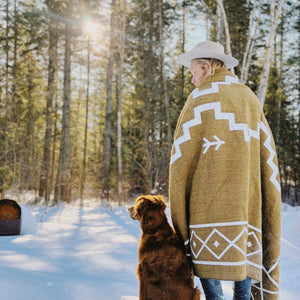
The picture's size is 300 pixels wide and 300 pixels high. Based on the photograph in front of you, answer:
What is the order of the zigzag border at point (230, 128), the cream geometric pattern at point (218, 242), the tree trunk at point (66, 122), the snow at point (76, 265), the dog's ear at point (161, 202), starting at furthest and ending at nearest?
1. the tree trunk at point (66, 122)
2. the snow at point (76, 265)
3. the dog's ear at point (161, 202)
4. the zigzag border at point (230, 128)
5. the cream geometric pattern at point (218, 242)

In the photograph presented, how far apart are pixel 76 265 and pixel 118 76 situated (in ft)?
42.3

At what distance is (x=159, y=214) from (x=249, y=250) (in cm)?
66

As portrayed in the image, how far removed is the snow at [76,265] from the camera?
2912 millimetres

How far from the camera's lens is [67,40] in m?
13.9

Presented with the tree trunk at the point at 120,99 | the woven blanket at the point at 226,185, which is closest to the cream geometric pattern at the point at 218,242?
the woven blanket at the point at 226,185

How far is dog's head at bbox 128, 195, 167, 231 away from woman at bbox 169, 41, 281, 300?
0.11m

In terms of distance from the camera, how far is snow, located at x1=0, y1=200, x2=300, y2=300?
2912 mm

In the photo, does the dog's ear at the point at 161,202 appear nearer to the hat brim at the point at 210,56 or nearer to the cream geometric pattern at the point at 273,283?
the cream geometric pattern at the point at 273,283

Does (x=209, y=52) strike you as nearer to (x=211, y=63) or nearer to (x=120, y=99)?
(x=211, y=63)

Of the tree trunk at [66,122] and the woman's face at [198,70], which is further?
the tree trunk at [66,122]

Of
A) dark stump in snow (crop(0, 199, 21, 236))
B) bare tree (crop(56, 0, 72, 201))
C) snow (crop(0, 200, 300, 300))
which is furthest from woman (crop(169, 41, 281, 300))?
bare tree (crop(56, 0, 72, 201))

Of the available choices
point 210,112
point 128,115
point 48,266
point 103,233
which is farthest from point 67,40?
point 210,112

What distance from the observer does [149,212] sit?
6.63ft

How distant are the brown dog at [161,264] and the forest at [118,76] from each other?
8481 millimetres
